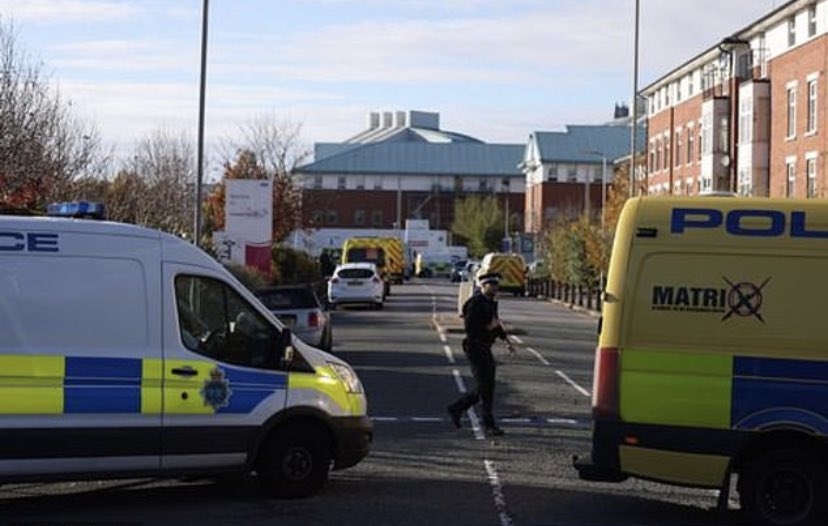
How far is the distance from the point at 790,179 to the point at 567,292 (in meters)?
14.3

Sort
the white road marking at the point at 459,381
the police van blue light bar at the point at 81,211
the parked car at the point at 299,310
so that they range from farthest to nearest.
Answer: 1. the parked car at the point at 299,310
2. the white road marking at the point at 459,381
3. the police van blue light bar at the point at 81,211

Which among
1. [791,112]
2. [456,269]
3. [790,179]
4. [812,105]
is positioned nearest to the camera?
[812,105]

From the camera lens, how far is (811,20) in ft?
156

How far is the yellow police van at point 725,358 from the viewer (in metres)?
9.63

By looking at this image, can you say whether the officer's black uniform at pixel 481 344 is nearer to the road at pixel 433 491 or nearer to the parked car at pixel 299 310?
the road at pixel 433 491

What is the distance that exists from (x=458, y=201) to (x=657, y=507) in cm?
12150

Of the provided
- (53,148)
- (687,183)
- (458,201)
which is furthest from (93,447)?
(458,201)

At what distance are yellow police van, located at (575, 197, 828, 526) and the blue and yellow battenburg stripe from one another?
9.34 ft

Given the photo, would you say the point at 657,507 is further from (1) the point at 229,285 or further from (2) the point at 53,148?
(2) the point at 53,148

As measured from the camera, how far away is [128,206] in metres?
33.4

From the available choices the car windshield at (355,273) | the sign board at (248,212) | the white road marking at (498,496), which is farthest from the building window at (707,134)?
the white road marking at (498,496)

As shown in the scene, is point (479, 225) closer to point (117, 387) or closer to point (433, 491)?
point (433, 491)

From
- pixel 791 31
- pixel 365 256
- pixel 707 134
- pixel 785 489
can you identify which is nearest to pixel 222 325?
pixel 785 489

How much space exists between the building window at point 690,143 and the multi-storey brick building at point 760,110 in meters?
0.05
